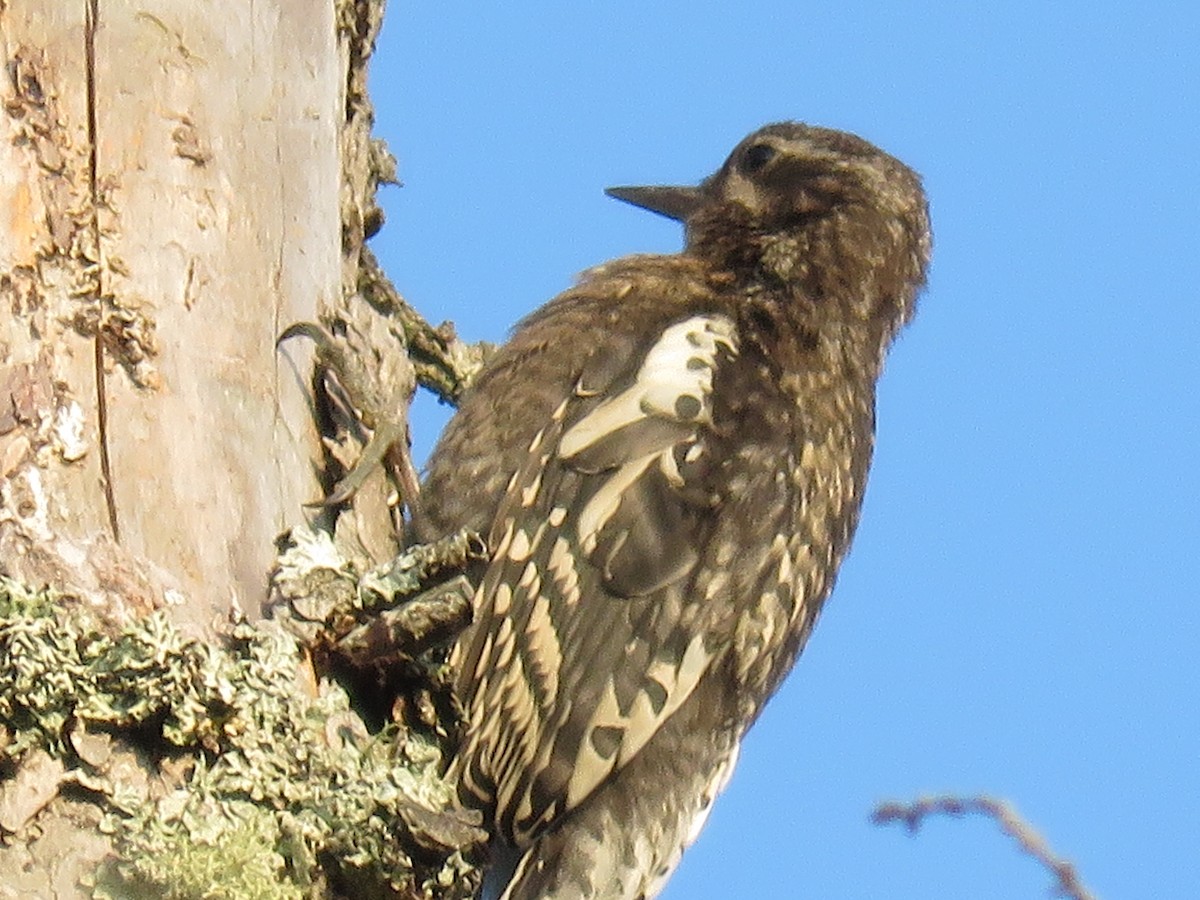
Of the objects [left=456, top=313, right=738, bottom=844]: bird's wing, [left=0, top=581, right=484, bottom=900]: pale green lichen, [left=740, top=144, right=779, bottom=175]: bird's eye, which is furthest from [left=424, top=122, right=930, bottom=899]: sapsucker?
[left=740, top=144, right=779, bottom=175]: bird's eye

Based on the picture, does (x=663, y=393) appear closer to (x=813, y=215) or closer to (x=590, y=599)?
(x=590, y=599)

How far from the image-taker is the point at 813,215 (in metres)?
4.34

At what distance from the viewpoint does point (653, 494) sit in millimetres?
3365

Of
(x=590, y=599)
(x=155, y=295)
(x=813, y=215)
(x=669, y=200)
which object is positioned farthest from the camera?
(x=669, y=200)

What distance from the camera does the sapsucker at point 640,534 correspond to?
10.5 feet

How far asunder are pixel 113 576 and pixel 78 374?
340mm

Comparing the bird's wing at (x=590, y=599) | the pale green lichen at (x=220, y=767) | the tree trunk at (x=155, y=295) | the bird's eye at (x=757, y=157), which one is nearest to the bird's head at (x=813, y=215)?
the bird's eye at (x=757, y=157)

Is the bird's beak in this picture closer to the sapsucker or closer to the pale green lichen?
the sapsucker

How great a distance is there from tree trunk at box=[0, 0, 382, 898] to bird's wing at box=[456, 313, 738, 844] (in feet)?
1.45

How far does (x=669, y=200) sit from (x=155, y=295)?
2.08 m

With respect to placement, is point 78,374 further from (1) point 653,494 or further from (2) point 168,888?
(1) point 653,494

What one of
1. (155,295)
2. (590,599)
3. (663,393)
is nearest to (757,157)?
(663,393)

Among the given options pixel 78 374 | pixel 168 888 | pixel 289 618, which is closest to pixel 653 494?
pixel 289 618

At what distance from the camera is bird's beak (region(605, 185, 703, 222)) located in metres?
4.67
